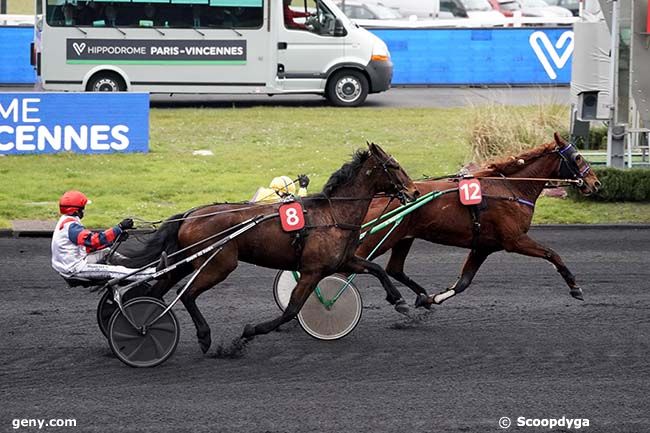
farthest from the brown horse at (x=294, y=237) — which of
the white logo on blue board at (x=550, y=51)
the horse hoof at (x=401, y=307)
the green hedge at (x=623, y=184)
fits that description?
the white logo on blue board at (x=550, y=51)

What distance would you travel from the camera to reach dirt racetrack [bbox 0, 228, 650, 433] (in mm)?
7566

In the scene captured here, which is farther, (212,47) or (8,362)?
(212,47)

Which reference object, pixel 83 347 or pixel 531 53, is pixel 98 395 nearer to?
pixel 83 347

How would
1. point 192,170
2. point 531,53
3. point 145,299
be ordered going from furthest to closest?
1. point 531,53
2. point 192,170
3. point 145,299

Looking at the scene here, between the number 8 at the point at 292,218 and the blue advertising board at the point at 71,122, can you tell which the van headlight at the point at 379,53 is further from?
the number 8 at the point at 292,218

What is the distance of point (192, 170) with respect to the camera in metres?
17.3

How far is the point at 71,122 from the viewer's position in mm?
17703

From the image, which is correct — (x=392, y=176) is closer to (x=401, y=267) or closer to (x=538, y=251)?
(x=401, y=267)

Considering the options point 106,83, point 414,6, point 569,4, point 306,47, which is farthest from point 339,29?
point 569,4

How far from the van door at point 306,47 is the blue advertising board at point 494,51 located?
10.0ft

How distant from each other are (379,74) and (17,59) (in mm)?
7976

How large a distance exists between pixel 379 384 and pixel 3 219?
751 cm

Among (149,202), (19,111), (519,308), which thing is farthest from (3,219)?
(519,308)

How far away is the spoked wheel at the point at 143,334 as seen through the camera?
8547 mm
